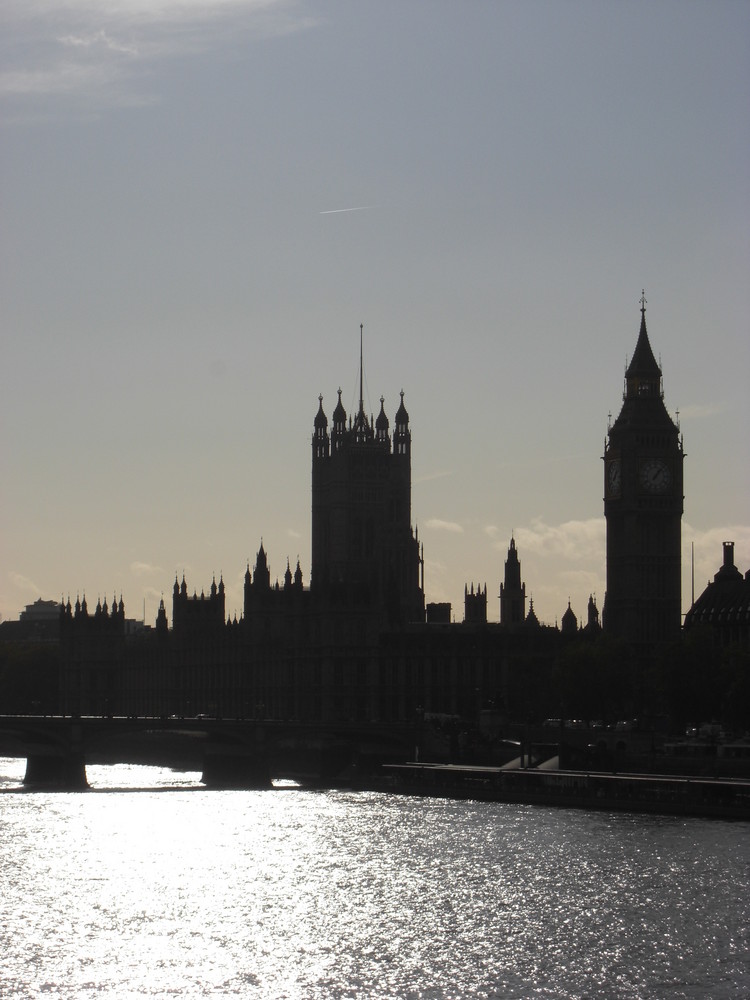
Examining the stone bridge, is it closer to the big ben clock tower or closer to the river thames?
the river thames

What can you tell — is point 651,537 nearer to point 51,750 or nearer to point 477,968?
point 51,750

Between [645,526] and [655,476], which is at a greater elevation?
[655,476]

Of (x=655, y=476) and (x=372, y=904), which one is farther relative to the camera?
(x=655, y=476)

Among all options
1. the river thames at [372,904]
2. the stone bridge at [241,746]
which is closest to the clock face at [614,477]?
the stone bridge at [241,746]

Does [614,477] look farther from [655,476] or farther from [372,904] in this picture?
[372,904]

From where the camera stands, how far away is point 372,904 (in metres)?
75.6

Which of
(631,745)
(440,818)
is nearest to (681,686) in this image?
(631,745)

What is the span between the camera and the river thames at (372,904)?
6209 cm

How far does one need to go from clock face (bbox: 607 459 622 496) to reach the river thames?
6472 centimetres

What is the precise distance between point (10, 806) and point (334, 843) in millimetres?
26915

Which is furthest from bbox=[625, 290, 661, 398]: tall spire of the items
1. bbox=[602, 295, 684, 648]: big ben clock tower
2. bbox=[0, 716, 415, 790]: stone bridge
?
bbox=[0, 716, 415, 790]: stone bridge

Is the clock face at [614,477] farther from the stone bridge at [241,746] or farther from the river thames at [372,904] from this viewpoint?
the river thames at [372,904]

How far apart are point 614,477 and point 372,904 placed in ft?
329

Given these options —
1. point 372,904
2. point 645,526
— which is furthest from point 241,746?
point 372,904
